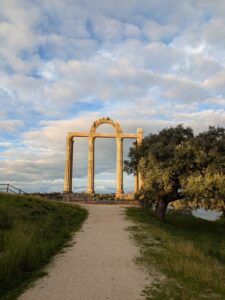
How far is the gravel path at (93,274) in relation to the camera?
29.7 feet

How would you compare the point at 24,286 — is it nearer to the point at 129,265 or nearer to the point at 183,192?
the point at 129,265

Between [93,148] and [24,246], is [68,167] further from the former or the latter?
[24,246]

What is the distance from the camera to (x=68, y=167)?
194ft

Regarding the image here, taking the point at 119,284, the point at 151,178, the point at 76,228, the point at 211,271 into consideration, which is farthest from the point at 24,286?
the point at 151,178

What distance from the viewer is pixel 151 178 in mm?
31719

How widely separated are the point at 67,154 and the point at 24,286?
50463mm

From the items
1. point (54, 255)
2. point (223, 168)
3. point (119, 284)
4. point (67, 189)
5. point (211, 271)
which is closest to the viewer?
point (119, 284)

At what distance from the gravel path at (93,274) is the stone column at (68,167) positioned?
4054cm

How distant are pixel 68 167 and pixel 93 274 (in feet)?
160

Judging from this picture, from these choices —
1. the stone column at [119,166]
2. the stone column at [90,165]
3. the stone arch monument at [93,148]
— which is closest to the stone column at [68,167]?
the stone arch monument at [93,148]

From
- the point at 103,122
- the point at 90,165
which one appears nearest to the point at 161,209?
the point at 90,165

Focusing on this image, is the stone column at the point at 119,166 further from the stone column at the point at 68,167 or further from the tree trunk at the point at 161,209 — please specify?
the tree trunk at the point at 161,209

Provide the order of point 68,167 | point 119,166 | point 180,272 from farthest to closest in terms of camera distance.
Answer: point 119,166 < point 68,167 < point 180,272

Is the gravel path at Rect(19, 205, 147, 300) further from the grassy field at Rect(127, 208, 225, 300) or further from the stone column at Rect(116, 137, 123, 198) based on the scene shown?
the stone column at Rect(116, 137, 123, 198)
